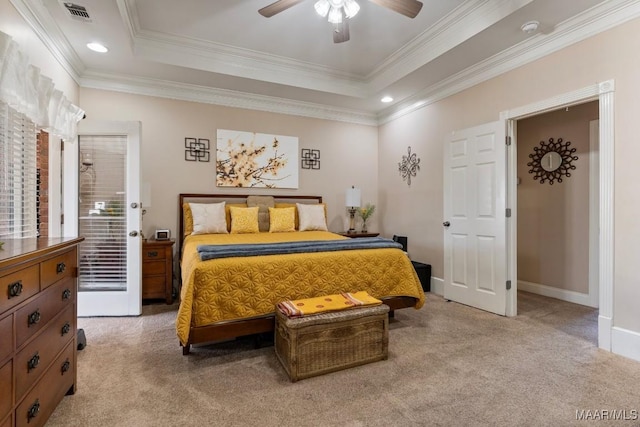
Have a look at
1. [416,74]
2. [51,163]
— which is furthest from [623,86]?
[51,163]

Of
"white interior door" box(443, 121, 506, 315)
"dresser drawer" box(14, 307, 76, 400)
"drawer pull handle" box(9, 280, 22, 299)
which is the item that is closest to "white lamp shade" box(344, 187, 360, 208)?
"white interior door" box(443, 121, 506, 315)

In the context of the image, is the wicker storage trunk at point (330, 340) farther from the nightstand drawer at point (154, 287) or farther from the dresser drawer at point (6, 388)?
the nightstand drawer at point (154, 287)

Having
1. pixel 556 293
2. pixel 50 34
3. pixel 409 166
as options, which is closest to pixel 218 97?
pixel 50 34

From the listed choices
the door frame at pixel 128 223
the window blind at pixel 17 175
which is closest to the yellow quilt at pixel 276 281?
the door frame at pixel 128 223

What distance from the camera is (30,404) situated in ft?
4.63

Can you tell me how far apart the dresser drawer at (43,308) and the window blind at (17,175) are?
2.63 ft

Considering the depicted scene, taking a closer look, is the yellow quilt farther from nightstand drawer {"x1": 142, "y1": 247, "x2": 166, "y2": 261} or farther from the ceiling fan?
the ceiling fan

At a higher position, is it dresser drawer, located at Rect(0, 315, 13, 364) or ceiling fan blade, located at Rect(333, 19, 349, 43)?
ceiling fan blade, located at Rect(333, 19, 349, 43)

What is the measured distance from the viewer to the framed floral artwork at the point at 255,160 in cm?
445

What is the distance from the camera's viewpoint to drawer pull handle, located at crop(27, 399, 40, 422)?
1399 millimetres

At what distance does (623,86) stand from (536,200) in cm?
206

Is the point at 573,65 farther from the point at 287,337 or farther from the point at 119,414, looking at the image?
the point at 119,414

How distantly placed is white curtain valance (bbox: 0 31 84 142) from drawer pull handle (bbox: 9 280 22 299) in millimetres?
1158

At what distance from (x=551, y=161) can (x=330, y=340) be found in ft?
12.5
